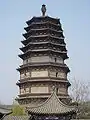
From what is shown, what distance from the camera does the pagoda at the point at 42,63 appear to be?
96.9 feet

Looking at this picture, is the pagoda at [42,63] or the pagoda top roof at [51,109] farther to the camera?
the pagoda at [42,63]

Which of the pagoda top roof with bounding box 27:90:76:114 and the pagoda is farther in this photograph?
the pagoda

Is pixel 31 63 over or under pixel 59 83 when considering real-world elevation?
over

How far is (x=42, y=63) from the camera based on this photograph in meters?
30.4

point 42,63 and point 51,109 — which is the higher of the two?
point 42,63

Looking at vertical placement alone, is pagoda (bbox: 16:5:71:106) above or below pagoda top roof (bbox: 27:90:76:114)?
above

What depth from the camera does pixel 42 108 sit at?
16.1m

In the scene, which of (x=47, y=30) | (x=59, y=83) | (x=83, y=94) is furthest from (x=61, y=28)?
(x=83, y=94)

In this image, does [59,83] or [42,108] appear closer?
[42,108]

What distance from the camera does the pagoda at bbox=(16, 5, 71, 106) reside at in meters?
29.5

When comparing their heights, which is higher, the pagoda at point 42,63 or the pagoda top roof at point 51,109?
the pagoda at point 42,63

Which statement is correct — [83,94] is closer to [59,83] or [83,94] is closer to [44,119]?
[59,83]

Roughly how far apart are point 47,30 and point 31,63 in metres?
4.14

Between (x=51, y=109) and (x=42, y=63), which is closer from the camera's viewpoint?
(x=51, y=109)
